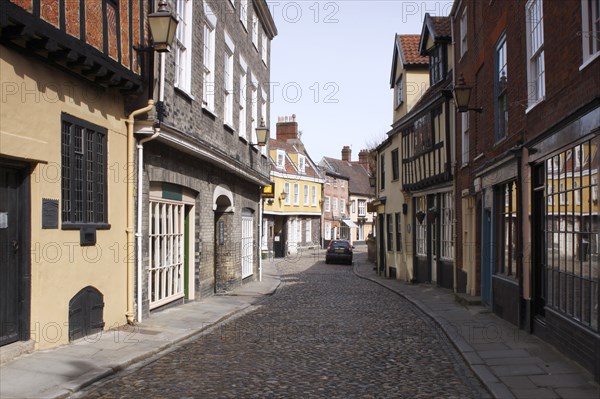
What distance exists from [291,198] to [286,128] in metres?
8.82

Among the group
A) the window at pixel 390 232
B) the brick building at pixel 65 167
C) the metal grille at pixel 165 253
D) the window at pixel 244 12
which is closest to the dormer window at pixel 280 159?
the window at pixel 390 232

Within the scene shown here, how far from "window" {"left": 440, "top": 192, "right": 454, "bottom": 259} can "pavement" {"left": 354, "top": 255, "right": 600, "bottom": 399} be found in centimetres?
520

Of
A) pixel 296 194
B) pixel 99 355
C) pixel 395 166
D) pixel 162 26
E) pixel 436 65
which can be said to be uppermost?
pixel 436 65

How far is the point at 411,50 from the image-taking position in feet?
78.4

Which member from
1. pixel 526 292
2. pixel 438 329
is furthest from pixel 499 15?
pixel 438 329

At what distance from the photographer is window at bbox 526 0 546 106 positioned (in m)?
9.42

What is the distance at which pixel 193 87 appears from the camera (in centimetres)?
1342

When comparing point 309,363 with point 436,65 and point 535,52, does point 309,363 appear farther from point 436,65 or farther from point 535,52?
point 436,65

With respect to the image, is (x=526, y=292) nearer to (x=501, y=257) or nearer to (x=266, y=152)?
(x=501, y=257)

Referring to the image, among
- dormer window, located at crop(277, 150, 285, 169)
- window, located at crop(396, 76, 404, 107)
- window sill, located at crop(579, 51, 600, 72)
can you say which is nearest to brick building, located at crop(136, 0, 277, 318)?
window, located at crop(396, 76, 404, 107)

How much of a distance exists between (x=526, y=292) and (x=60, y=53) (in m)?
8.38

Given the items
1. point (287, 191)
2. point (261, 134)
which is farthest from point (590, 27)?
point (287, 191)

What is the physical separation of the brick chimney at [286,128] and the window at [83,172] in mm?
42949

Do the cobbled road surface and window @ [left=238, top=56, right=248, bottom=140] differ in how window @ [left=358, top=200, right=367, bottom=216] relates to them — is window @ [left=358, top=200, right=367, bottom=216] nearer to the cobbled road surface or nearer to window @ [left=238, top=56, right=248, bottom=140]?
window @ [left=238, top=56, right=248, bottom=140]
